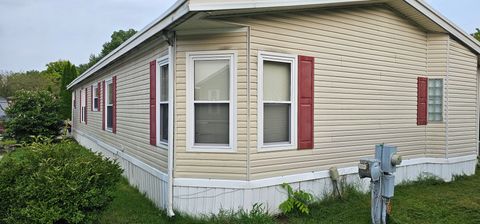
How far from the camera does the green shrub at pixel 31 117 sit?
1748 cm

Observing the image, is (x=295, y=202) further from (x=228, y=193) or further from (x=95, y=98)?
(x=95, y=98)

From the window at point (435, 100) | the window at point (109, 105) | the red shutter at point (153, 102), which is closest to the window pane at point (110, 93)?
the window at point (109, 105)

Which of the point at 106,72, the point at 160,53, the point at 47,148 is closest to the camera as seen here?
the point at 47,148

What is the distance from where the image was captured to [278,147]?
19.2 feet

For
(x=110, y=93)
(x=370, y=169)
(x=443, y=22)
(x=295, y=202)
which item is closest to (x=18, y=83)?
(x=110, y=93)

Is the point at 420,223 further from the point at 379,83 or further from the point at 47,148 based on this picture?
the point at 47,148

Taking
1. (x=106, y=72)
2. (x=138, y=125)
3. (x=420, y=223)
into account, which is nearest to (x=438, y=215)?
(x=420, y=223)

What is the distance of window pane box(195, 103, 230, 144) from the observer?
18.5ft

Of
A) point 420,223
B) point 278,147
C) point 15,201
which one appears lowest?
point 420,223

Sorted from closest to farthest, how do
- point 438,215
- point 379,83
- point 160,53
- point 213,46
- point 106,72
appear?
point 213,46 → point 438,215 → point 160,53 → point 379,83 → point 106,72

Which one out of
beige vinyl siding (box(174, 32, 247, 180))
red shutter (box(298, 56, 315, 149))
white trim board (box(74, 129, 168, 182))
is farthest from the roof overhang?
white trim board (box(74, 129, 168, 182))

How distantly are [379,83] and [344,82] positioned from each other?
1.06 metres

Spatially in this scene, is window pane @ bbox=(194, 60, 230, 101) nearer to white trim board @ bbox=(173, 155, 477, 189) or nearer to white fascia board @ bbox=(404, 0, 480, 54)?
white trim board @ bbox=(173, 155, 477, 189)

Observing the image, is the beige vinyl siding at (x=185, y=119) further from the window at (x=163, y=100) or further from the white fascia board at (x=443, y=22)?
the white fascia board at (x=443, y=22)
